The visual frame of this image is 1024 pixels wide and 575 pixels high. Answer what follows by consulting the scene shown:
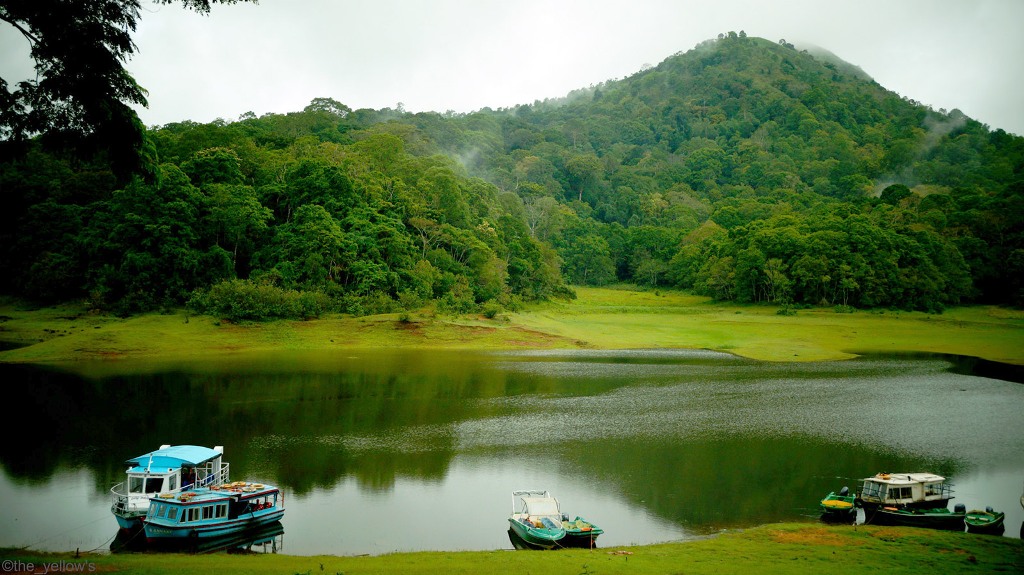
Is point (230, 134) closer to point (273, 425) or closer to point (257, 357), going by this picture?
point (257, 357)

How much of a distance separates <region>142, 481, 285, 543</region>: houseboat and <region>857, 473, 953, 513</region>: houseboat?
1960 centimetres

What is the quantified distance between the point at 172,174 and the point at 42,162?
24410 mm

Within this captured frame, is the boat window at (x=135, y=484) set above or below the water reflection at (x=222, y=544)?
above

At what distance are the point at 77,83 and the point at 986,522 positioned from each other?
29743 millimetres

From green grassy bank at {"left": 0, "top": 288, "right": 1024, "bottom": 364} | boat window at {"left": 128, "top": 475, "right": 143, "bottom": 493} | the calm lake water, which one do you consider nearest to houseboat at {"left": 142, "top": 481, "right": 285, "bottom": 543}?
the calm lake water

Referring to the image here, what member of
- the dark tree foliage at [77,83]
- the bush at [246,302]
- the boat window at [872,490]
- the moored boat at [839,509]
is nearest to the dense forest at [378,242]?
the bush at [246,302]

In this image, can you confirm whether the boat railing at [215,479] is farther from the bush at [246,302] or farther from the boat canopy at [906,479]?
the bush at [246,302]

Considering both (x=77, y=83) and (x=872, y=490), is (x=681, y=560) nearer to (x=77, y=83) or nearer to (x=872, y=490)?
(x=872, y=490)

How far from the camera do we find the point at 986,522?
19.5 m

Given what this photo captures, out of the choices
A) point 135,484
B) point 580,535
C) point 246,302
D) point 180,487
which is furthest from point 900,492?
point 246,302

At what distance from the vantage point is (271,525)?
19.8 meters

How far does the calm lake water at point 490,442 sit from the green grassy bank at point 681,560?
181 cm

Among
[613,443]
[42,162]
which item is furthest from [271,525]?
[42,162]

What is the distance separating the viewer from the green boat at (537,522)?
1847cm
